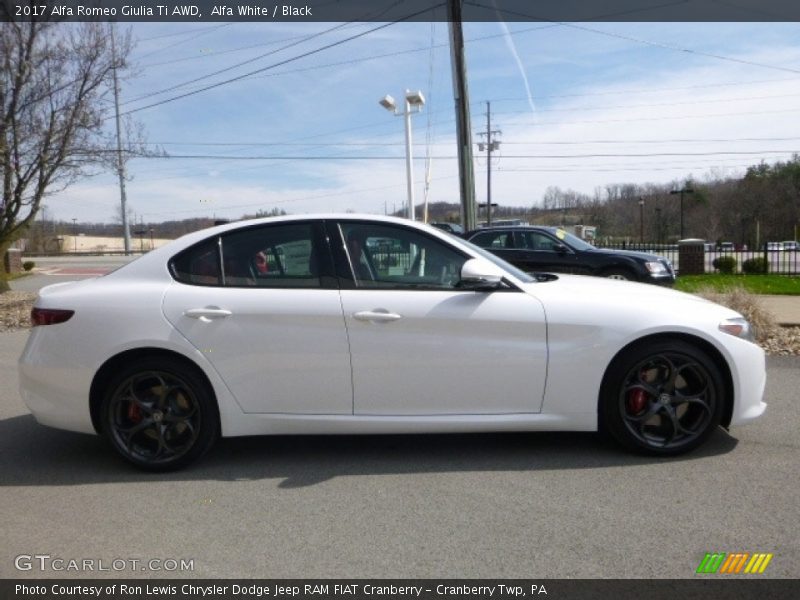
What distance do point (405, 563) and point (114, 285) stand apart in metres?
2.61

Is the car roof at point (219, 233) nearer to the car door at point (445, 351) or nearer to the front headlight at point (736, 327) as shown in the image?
the car door at point (445, 351)

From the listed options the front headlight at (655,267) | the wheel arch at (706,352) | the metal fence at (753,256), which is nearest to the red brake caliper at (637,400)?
the wheel arch at (706,352)

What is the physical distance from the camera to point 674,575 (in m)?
2.98

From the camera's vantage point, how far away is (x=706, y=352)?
14.2ft

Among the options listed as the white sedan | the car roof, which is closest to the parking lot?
the white sedan

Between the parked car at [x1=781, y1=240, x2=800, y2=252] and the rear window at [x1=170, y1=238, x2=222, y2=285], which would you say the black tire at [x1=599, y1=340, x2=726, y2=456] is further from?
the parked car at [x1=781, y1=240, x2=800, y2=252]

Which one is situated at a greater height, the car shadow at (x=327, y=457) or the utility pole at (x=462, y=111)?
the utility pole at (x=462, y=111)

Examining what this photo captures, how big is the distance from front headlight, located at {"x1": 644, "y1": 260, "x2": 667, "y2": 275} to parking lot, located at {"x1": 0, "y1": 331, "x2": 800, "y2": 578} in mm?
8626

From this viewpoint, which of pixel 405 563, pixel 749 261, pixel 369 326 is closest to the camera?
pixel 405 563

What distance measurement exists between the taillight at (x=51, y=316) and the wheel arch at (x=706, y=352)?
3321 millimetres

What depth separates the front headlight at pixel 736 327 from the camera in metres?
4.31

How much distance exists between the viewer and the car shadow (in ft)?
14.1
